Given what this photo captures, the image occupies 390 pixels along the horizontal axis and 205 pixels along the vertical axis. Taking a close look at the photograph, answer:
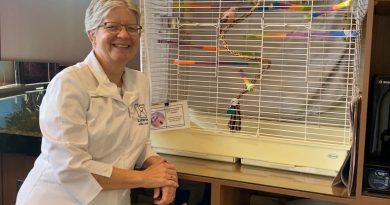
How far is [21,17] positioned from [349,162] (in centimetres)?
164

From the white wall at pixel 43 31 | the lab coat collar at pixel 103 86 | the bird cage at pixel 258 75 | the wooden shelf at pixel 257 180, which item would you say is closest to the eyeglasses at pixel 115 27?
the lab coat collar at pixel 103 86

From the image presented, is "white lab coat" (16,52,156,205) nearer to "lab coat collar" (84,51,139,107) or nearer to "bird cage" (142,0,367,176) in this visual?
"lab coat collar" (84,51,139,107)

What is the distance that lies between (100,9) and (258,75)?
58 centimetres

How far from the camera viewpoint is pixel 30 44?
7.07ft

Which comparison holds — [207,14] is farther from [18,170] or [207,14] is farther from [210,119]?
[18,170]

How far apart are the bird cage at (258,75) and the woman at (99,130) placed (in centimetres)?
23

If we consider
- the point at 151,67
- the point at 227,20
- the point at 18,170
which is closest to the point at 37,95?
the point at 18,170

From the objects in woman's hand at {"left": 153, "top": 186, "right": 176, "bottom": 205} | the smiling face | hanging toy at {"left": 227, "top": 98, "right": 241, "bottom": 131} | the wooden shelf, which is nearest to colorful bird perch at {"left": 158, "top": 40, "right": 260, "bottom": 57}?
hanging toy at {"left": 227, "top": 98, "right": 241, "bottom": 131}

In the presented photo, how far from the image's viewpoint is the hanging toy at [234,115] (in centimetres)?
154

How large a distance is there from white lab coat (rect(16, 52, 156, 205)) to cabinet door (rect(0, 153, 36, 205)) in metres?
0.80

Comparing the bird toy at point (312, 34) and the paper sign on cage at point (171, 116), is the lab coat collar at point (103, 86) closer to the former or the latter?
the paper sign on cage at point (171, 116)

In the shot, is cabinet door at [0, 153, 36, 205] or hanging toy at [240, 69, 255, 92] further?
cabinet door at [0, 153, 36, 205]

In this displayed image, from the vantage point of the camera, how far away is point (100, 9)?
4.34ft

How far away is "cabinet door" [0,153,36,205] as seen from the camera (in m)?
2.16
